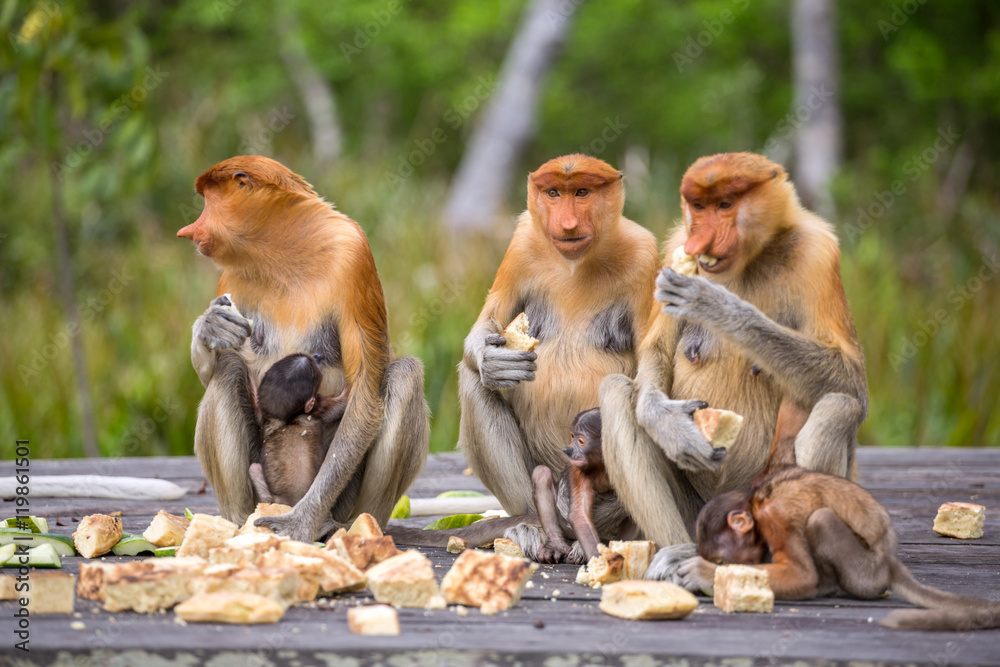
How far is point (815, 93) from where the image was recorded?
11.3 metres

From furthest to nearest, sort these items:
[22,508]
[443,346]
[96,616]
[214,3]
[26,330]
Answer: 1. [214,3]
2. [26,330]
3. [443,346]
4. [22,508]
5. [96,616]

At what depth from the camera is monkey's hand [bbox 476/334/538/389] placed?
3.16m

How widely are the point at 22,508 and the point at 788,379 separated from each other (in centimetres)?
271

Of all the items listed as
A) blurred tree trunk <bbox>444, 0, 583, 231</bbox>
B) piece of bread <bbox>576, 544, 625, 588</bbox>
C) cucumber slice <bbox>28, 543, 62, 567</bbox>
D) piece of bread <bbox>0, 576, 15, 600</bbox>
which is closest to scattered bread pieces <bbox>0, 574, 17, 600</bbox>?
piece of bread <bbox>0, 576, 15, 600</bbox>

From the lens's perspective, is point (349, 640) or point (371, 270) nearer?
point (349, 640)

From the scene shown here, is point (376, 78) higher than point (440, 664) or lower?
higher

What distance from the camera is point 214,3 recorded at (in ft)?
61.7

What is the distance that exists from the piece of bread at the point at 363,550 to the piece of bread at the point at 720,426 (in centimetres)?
91

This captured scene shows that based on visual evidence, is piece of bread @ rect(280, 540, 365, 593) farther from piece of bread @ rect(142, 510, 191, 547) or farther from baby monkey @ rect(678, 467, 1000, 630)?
baby monkey @ rect(678, 467, 1000, 630)

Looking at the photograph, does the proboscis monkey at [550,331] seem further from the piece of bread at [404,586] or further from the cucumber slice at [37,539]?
the cucumber slice at [37,539]

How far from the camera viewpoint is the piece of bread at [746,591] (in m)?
2.37

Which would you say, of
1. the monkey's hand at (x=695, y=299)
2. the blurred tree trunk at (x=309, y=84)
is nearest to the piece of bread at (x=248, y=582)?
the monkey's hand at (x=695, y=299)

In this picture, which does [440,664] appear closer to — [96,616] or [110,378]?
[96,616]

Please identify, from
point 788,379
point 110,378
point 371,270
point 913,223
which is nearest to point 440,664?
point 788,379
